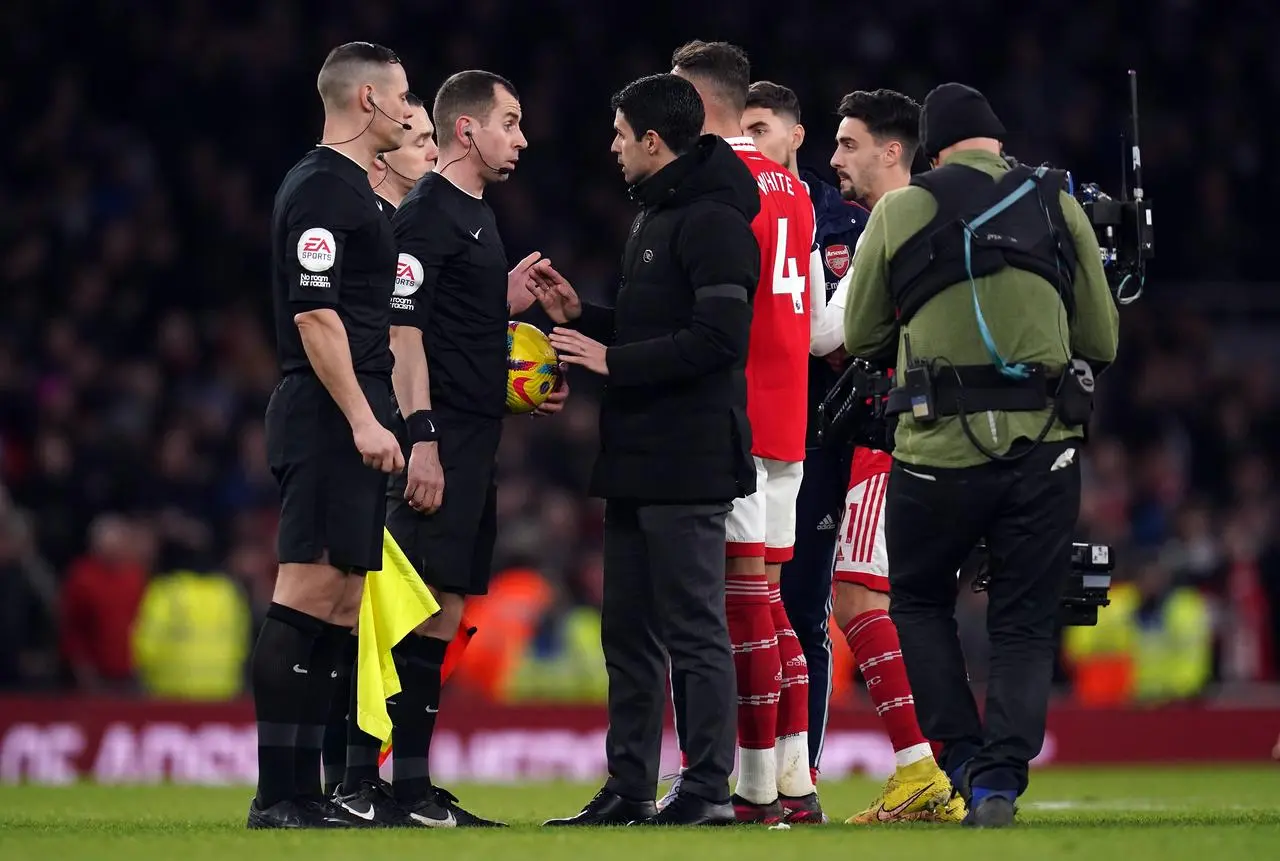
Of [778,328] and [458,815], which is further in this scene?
[778,328]

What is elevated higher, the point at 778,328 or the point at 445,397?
the point at 778,328

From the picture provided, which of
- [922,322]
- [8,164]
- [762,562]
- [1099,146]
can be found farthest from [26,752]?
[1099,146]

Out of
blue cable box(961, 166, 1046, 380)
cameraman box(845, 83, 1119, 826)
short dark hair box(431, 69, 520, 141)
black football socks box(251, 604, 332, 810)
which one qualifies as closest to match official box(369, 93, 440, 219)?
short dark hair box(431, 69, 520, 141)

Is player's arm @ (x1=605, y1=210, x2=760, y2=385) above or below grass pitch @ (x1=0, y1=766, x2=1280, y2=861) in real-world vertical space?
above

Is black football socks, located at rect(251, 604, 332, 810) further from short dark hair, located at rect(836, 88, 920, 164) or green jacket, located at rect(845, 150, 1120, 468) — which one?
short dark hair, located at rect(836, 88, 920, 164)

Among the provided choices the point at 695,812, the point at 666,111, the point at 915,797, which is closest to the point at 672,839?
the point at 695,812

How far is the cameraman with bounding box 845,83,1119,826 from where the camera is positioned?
21.2 feet

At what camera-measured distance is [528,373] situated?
7.39 metres

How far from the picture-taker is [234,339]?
54.9 feet

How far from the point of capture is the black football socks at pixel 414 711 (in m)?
7.07

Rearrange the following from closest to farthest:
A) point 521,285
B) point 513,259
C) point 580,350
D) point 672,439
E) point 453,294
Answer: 1. point 672,439
2. point 580,350
3. point 453,294
4. point 521,285
5. point 513,259

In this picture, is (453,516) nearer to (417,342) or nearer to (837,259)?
(417,342)

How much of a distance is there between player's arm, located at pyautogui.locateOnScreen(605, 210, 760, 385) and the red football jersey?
0.44 meters

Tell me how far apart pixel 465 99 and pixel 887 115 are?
188cm
